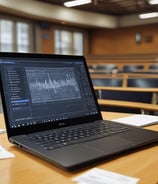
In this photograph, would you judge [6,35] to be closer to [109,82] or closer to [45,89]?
[109,82]

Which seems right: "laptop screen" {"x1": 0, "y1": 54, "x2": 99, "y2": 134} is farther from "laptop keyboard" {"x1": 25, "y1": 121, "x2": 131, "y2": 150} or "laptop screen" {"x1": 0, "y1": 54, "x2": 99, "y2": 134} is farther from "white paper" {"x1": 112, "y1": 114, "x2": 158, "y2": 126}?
"white paper" {"x1": 112, "y1": 114, "x2": 158, "y2": 126}

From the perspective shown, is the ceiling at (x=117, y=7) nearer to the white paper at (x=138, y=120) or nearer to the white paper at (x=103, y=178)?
the white paper at (x=138, y=120)

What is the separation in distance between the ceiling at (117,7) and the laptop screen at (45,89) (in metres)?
7.57

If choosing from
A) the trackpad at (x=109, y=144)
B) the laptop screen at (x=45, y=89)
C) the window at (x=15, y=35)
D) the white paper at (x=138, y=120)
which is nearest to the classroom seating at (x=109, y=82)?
→ the white paper at (x=138, y=120)

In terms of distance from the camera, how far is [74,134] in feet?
2.59

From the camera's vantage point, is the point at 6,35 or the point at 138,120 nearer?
the point at 138,120

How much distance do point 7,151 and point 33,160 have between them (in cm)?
11

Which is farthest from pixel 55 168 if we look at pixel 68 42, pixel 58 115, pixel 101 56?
pixel 68 42

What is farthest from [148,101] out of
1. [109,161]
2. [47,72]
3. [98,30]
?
[98,30]

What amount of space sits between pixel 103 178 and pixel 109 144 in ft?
0.60

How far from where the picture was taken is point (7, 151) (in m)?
0.72

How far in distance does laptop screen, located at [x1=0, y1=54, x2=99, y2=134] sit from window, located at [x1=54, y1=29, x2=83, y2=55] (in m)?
9.08

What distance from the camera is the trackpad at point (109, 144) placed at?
0.69 meters

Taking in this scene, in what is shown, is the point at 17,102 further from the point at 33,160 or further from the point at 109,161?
the point at 109,161
